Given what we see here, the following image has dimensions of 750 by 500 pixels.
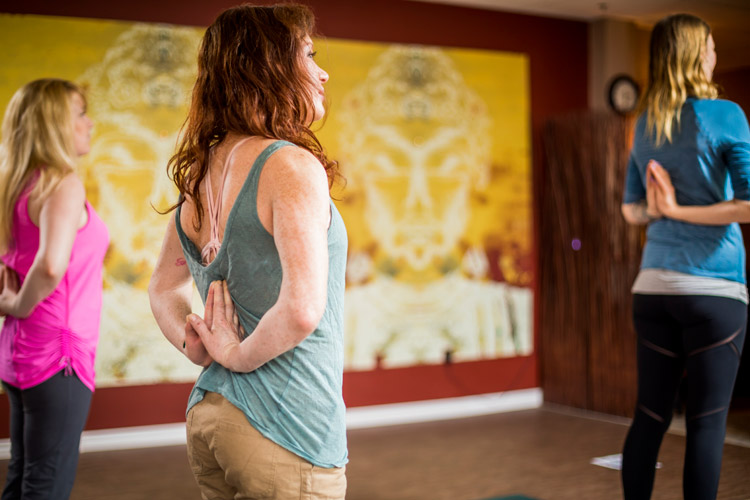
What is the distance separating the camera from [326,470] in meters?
A: 1.22

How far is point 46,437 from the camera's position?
1847 mm

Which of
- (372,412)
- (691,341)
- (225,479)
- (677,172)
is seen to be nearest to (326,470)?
(225,479)

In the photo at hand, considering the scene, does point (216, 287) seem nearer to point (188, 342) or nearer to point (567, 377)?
point (188, 342)

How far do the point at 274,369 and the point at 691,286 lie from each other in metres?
1.41

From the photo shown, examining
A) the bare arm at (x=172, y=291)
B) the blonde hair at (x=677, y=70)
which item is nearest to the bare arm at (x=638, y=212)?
the blonde hair at (x=677, y=70)

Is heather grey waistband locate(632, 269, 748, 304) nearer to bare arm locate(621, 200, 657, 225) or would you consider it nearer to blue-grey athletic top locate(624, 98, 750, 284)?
blue-grey athletic top locate(624, 98, 750, 284)

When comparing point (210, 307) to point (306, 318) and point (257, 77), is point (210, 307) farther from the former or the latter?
point (257, 77)

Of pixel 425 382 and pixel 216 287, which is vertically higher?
pixel 216 287

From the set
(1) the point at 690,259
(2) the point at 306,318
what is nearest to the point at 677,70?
(1) the point at 690,259

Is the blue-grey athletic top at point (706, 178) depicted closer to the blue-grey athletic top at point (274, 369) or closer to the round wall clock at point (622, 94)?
the blue-grey athletic top at point (274, 369)

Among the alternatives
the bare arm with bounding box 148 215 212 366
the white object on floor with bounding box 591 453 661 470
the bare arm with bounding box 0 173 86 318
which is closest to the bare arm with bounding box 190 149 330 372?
the bare arm with bounding box 148 215 212 366

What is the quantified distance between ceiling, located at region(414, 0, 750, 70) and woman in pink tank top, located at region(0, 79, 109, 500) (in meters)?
3.05

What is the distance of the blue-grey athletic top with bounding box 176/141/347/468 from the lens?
3.92 ft

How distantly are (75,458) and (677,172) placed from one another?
1802mm
